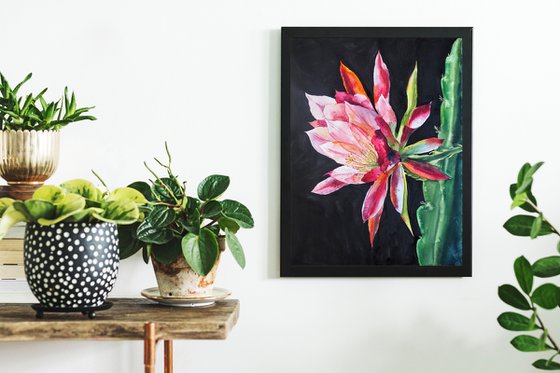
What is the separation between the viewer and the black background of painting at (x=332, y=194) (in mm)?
1888

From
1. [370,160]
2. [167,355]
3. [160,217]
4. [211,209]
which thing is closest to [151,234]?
[160,217]

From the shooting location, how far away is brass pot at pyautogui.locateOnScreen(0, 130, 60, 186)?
1.72 meters

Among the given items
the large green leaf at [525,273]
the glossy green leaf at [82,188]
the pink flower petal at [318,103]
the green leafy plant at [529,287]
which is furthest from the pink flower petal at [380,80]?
the glossy green leaf at [82,188]

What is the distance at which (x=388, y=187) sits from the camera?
1.89 m

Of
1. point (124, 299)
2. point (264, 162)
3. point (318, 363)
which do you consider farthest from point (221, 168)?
point (318, 363)

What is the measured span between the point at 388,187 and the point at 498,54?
0.48 metres

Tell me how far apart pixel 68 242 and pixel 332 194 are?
71 cm

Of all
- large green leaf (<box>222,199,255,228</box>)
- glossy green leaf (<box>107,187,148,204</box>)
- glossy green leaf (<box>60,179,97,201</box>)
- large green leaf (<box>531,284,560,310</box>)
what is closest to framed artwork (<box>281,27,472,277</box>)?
large green leaf (<box>222,199,255,228</box>)

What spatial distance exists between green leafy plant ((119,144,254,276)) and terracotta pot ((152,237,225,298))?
0.09 ft

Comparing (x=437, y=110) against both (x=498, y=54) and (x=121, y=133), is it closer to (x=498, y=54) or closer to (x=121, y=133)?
(x=498, y=54)

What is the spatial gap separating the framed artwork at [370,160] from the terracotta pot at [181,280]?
30cm

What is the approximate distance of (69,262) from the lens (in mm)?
1519

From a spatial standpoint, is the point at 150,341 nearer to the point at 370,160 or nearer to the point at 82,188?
the point at 82,188

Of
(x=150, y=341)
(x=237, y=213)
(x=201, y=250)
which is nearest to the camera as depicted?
(x=150, y=341)
